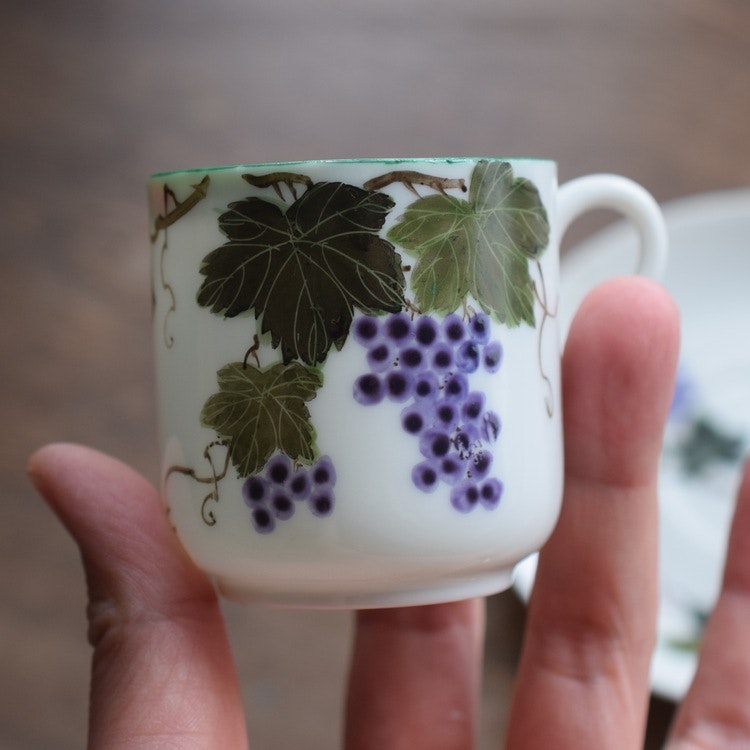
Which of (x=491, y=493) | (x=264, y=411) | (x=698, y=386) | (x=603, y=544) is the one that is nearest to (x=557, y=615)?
(x=603, y=544)

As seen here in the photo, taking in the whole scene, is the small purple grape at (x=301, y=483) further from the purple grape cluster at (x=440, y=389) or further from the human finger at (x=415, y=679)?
the human finger at (x=415, y=679)

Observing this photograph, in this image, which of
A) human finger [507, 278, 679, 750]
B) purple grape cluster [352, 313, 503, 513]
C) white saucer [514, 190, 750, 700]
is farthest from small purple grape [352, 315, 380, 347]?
white saucer [514, 190, 750, 700]

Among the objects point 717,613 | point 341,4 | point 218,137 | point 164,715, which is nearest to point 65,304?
point 218,137

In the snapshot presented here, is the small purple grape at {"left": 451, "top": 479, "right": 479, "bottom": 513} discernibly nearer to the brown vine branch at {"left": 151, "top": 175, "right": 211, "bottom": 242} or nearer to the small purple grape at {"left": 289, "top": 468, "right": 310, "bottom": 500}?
the small purple grape at {"left": 289, "top": 468, "right": 310, "bottom": 500}

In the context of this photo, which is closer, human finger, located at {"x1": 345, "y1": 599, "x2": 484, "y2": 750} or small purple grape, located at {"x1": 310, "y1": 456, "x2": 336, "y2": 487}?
small purple grape, located at {"x1": 310, "y1": 456, "x2": 336, "y2": 487}

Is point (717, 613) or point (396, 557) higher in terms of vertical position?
point (396, 557)

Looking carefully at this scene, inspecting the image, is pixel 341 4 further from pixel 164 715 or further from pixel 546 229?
pixel 164 715
